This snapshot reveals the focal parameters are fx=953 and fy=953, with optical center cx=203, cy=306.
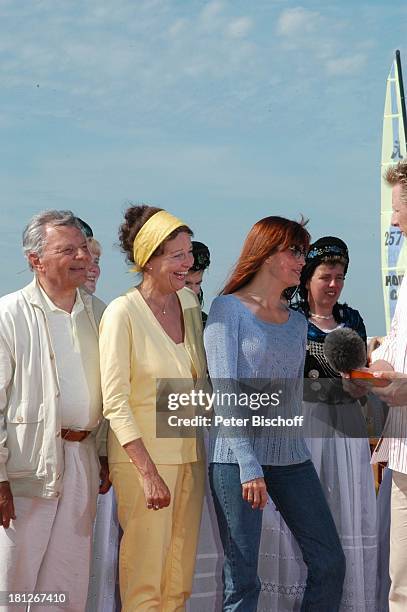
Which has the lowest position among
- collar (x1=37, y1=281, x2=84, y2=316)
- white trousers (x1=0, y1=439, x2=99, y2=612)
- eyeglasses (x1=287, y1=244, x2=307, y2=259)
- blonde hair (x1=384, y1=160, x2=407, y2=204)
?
white trousers (x1=0, y1=439, x2=99, y2=612)

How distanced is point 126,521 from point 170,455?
0.33m

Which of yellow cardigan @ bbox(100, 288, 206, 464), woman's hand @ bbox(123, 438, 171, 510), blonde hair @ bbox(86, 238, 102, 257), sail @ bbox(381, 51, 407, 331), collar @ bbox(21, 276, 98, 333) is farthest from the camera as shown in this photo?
sail @ bbox(381, 51, 407, 331)

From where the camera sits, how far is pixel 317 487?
4039 millimetres

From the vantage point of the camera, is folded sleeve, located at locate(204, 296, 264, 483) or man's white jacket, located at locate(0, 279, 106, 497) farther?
man's white jacket, located at locate(0, 279, 106, 497)

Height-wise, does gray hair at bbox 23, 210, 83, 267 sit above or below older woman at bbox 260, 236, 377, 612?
above

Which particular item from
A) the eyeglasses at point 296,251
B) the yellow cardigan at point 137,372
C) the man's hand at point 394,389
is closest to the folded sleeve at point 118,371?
the yellow cardigan at point 137,372

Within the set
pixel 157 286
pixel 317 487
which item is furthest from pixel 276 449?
pixel 157 286

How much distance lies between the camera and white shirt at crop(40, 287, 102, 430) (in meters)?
4.12

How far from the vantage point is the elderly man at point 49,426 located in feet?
13.3

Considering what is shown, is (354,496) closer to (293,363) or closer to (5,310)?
(293,363)

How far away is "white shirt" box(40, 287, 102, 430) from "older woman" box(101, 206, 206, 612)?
16 centimetres

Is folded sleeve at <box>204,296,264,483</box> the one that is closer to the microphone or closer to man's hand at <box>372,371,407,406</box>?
the microphone

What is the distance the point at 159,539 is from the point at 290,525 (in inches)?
22.1

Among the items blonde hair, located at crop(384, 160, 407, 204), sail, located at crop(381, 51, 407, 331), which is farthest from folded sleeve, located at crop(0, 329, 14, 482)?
sail, located at crop(381, 51, 407, 331)
